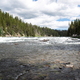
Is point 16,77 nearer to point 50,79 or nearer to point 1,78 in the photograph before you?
point 1,78

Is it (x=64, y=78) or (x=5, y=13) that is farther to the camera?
(x=5, y=13)

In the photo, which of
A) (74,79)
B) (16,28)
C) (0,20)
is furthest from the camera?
(16,28)

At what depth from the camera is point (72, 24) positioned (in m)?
120

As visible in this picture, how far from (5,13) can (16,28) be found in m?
24.7

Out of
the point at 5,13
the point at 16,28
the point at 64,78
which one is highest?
the point at 5,13

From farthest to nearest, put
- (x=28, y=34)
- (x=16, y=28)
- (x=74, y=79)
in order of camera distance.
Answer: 1. (x=28, y=34)
2. (x=16, y=28)
3. (x=74, y=79)

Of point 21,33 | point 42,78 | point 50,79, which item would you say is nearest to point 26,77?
point 42,78

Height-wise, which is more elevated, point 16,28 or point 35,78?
point 16,28

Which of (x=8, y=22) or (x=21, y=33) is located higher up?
(x=8, y=22)

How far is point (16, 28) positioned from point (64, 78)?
115m

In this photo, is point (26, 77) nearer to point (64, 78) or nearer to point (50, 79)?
point (50, 79)

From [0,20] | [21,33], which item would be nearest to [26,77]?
[0,20]

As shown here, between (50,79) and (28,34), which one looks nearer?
(50,79)

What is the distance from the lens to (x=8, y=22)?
348ft
